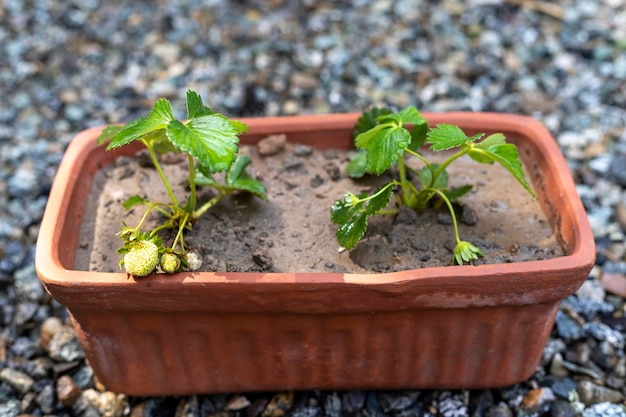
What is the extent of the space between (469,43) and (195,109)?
67.3 inches

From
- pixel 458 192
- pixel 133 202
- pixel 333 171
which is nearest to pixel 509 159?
pixel 458 192

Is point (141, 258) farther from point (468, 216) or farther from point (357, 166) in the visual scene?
point (468, 216)

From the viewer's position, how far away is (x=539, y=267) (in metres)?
1.34

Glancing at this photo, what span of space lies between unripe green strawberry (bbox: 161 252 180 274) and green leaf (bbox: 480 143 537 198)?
61 cm

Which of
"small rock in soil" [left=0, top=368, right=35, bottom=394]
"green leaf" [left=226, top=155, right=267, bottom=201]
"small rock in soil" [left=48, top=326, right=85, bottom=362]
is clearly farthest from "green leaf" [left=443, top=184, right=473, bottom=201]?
"small rock in soil" [left=0, top=368, right=35, bottom=394]

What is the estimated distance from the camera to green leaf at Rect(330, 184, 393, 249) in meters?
1.41

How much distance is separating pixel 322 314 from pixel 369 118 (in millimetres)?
475

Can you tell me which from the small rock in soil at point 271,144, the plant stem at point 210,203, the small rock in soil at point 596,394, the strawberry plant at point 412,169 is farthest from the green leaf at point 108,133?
the small rock in soil at point 596,394

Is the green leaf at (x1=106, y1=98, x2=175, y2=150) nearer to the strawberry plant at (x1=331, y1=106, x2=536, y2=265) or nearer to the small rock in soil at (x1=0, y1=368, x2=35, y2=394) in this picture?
the strawberry plant at (x1=331, y1=106, x2=536, y2=265)

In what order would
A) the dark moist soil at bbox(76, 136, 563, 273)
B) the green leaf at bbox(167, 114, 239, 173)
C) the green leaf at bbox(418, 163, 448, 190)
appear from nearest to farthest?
the green leaf at bbox(167, 114, 239, 173) < the dark moist soil at bbox(76, 136, 563, 273) < the green leaf at bbox(418, 163, 448, 190)

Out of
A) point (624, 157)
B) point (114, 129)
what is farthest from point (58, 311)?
point (624, 157)

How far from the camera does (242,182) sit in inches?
60.4

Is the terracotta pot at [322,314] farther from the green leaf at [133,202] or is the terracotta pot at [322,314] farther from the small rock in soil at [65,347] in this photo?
the small rock in soil at [65,347]

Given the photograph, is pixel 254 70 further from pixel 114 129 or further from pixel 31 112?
pixel 114 129
